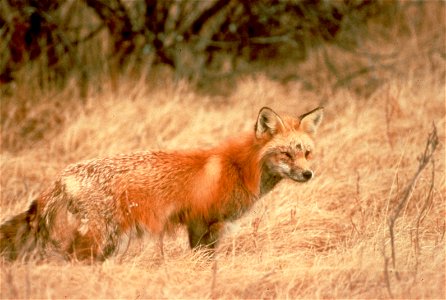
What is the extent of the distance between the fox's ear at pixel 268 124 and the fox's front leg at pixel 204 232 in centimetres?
75

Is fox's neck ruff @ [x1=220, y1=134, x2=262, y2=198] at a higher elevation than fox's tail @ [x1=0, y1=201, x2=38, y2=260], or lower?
higher

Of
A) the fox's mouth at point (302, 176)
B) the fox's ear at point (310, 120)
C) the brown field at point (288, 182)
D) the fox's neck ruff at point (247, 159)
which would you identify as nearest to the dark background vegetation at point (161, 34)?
the brown field at point (288, 182)

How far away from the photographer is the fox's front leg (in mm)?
6129

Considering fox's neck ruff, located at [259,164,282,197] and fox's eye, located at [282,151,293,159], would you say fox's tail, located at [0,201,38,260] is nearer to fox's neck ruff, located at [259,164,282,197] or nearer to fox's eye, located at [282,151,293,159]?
fox's neck ruff, located at [259,164,282,197]

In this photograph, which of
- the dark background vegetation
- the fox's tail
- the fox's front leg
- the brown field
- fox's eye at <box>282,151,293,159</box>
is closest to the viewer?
the brown field

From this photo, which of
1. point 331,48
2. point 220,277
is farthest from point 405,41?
point 220,277

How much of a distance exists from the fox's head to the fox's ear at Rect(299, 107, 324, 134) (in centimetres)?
2

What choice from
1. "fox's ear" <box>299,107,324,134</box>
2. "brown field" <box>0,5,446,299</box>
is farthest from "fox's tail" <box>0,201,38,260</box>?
"fox's ear" <box>299,107,324,134</box>

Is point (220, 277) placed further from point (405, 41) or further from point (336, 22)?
point (405, 41)

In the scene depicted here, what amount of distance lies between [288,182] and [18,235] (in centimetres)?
262

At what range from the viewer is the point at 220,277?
214 inches

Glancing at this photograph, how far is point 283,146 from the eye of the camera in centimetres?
625

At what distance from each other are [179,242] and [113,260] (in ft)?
3.61

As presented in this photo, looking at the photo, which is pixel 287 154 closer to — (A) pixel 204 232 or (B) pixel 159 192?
(A) pixel 204 232
